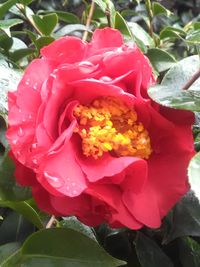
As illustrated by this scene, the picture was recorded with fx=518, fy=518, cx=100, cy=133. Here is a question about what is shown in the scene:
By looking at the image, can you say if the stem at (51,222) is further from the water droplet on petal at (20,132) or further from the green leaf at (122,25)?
the green leaf at (122,25)

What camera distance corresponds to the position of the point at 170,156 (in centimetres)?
60

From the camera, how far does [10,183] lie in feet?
2.05

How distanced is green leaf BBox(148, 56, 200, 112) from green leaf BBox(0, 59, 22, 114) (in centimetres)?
20

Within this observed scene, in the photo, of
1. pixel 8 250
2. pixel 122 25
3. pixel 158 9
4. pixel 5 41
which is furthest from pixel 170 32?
pixel 8 250

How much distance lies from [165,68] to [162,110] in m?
0.34

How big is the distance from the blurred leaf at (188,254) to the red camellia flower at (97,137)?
6.2 inches

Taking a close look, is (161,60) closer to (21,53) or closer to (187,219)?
(21,53)

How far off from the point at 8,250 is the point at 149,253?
0.18 metres

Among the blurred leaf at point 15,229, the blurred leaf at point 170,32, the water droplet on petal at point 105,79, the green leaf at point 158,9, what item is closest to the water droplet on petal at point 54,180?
the water droplet on petal at point 105,79

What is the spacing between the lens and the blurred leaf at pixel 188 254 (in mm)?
707

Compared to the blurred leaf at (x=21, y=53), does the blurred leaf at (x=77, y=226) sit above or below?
below

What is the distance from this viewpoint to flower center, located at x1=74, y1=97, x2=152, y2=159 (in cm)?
56

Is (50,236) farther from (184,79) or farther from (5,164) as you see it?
(184,79)

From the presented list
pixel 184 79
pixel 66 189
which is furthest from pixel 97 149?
pixel 184 79
